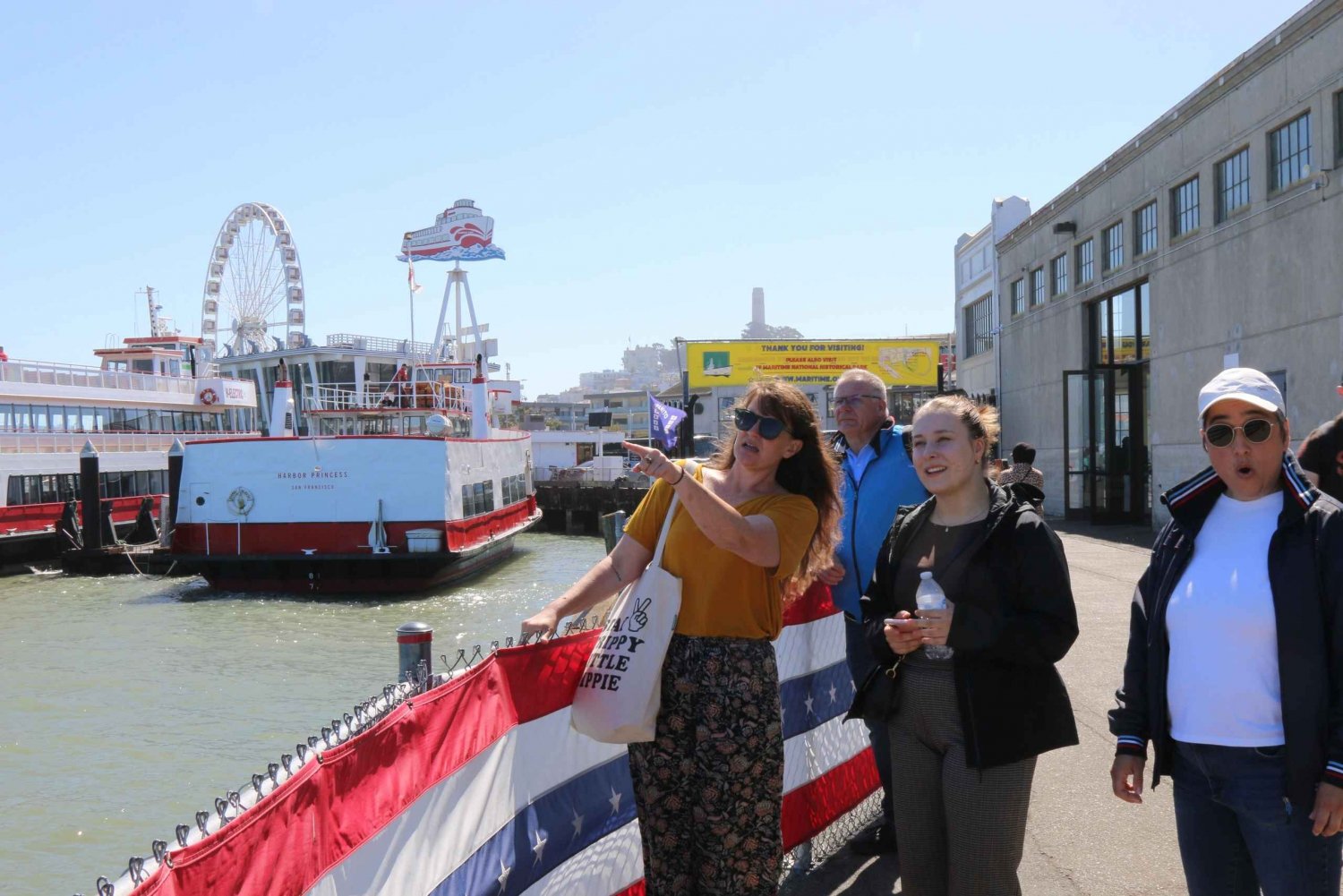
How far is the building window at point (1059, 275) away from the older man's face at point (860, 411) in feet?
73.1

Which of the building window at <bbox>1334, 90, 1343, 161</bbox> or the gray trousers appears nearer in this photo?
the gray trousers

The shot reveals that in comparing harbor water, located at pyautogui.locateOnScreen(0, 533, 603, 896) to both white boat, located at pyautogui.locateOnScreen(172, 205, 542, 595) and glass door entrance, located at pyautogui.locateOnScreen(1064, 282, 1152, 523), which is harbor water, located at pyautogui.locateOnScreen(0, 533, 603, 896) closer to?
white boat, located at pyautogui.locateOnScreen(172, 205, 542, 595)

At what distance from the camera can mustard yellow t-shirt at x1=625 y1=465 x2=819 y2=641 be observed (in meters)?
3.02

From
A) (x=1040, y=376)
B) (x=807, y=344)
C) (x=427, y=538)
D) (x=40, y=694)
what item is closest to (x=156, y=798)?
(x=40, y=694)

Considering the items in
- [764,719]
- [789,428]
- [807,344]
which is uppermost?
[807,344]

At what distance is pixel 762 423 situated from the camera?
311cm

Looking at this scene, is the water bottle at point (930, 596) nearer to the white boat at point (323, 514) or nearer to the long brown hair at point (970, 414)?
the long brown hair at point (970, 414)

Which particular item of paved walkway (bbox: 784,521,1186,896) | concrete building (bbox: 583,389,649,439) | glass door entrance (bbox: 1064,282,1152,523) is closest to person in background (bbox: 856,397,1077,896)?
paved walkway (bbox: 784,521,1186,896)

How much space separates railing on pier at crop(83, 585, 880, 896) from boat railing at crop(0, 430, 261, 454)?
25.0 metres

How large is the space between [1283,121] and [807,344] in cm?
3119

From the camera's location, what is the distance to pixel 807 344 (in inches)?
1829

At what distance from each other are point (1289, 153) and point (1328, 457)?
13275 mm

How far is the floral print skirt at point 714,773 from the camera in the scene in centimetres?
297

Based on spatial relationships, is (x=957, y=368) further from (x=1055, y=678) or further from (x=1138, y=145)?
(x=1055, y=678)
